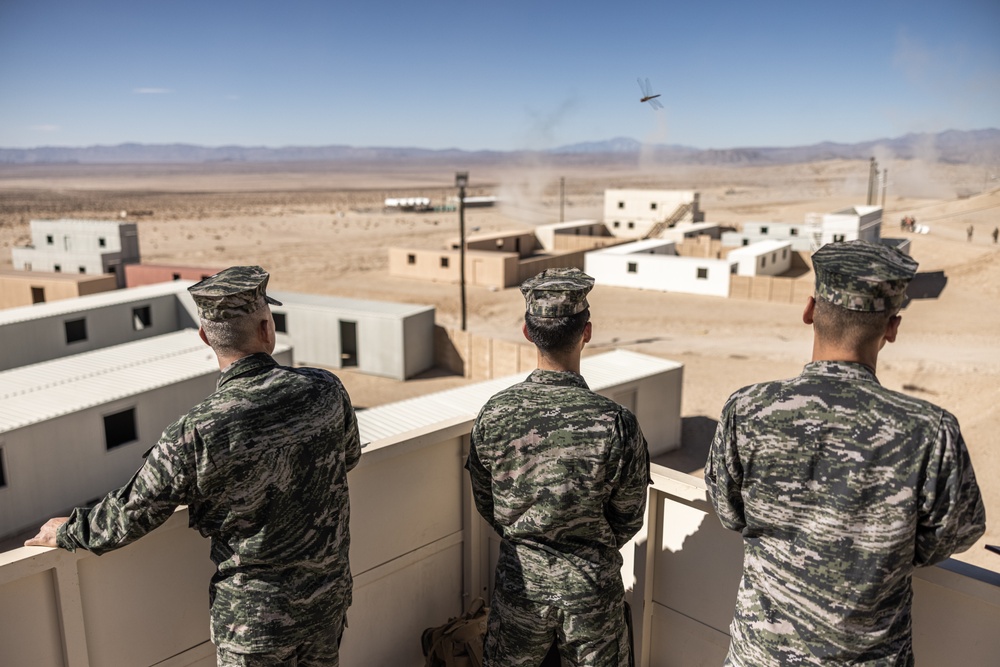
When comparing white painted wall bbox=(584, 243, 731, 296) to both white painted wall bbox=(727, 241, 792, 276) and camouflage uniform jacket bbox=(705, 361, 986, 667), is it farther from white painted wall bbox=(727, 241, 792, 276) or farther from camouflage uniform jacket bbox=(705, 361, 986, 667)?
camouflage uniform jacket bbox=(705, 361, 986, 667)

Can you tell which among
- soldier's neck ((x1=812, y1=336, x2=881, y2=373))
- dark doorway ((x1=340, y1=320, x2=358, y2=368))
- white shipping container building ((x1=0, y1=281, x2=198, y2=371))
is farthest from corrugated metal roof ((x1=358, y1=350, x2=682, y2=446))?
white shipping container building ((x1=0, y1=281, x2=198, y2=371))

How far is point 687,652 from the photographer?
13.3 ft

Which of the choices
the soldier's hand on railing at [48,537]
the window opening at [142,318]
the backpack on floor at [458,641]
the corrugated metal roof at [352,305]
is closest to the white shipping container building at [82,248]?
the window opening at [142,318]

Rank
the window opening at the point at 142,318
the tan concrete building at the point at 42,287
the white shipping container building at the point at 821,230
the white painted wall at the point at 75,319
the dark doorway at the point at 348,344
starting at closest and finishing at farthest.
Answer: the white painted wall at the point at 75,319
the window opening at the point at 142,318
the dark doorway at the point at 348,344
the tan concrete building at the point at 42,287
the white shipping container building at the point at 821,230

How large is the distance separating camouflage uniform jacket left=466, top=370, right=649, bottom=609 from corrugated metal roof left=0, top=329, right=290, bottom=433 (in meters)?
11.7

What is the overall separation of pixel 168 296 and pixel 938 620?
2272 centimetres

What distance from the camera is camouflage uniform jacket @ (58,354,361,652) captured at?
283cm

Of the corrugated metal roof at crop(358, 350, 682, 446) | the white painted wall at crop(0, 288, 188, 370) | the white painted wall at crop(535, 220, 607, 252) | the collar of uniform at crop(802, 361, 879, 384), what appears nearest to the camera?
the collar of uniform at crop(802, 361, 879, 384)

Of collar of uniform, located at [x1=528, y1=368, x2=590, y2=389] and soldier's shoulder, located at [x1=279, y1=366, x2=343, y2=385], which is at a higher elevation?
soldier's shoulder, located at [x1=279, y1=366, x2=343, y2=385]

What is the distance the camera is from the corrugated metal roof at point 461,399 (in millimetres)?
11773

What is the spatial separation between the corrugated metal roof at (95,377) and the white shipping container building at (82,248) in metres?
16.6

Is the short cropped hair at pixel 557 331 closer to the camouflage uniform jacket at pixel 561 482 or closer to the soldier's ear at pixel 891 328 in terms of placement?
the camouflage uniform jacket at pixel 561 482

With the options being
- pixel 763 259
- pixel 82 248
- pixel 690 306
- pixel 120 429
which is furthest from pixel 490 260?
pixel 120 429

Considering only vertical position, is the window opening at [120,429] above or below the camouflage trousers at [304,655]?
below
